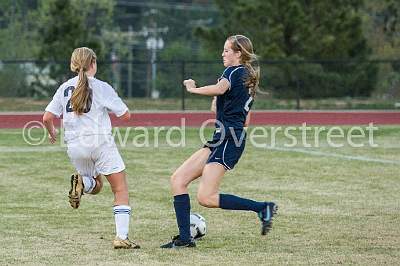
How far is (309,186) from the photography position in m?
13.5

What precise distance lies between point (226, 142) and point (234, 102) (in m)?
0.34

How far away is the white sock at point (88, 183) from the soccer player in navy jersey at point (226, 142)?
70 cm

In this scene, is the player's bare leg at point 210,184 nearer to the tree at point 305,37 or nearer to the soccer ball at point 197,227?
the soccer ball at point 197,227

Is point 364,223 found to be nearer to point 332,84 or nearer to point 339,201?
point 339,201

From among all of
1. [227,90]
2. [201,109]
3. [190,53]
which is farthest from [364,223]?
[190,53]

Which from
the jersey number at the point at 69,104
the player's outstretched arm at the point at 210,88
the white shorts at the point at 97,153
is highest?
the player's outstretched arm at the point at 210,88

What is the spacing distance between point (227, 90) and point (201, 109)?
22.3m

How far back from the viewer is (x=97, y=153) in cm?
868

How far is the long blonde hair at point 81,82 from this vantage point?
8.54 meters

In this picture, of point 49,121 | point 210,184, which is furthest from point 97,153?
point 210,184

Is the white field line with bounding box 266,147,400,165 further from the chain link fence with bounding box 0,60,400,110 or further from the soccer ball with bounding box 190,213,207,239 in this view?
the chain link fence with bounding box 0,60,400,110

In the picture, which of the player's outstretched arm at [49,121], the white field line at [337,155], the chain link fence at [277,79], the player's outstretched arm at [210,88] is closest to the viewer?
the player's outstretched arm at [210,88]

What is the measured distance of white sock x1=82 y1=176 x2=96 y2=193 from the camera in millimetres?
8867

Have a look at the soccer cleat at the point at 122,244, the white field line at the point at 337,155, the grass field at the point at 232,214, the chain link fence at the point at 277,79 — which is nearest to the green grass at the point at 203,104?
the chain link fence at the point at 277,79
